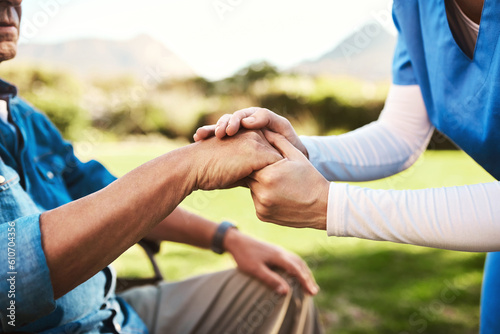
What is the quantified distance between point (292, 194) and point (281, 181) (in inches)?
1.9

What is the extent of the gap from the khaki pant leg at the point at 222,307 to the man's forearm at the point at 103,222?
712 mm

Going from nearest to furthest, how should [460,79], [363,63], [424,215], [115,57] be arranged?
1. [424,215]
2. [460,79]
3. [115,57]
4. [363,63]

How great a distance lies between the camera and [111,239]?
107 centimetres

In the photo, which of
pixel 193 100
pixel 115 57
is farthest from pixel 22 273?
pixel 115 57

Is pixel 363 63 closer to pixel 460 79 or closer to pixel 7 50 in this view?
pixel 460 79

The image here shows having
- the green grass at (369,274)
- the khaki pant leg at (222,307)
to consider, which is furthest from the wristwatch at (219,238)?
the green grass at (369,274)

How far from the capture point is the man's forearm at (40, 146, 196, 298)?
A: 1018 mm

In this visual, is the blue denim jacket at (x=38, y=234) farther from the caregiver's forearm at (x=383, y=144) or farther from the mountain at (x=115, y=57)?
the mountain at (x=115, y=57)

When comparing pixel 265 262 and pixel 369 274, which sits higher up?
pixel 265 262

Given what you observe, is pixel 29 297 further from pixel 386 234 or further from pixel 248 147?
pixel 386 234

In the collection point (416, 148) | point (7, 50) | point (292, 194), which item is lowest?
point (416, 148)

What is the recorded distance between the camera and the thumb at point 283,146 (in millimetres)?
1335

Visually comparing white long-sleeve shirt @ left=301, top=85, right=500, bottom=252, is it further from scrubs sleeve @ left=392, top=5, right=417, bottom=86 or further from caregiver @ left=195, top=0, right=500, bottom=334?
scrubs sleeve @ left=392, top=5, right=417, bottom=86

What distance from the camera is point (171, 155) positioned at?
1224 mm
